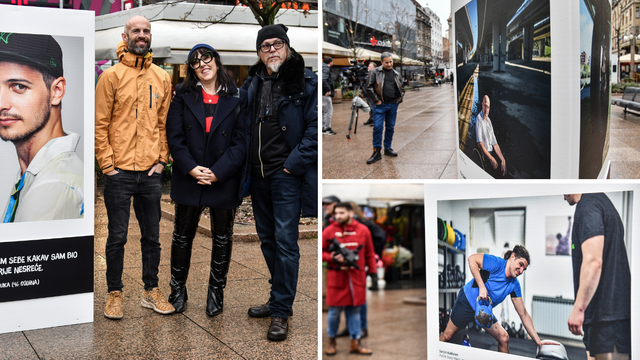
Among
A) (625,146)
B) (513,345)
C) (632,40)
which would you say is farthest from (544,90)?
(625,146)

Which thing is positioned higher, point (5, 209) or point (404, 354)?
point (5, 209)

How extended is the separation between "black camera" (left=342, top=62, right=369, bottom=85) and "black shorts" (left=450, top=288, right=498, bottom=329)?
462cm

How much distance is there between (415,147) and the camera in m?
4.48

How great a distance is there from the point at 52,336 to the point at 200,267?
1937 millimetres

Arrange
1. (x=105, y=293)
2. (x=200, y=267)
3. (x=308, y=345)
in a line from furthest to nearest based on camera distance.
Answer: (x=200, y=267), (x=105, y=293), (x=308, y=345)

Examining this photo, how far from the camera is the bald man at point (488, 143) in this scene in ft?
7.81

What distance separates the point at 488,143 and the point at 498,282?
60 cm

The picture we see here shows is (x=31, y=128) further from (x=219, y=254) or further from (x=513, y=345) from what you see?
(x=513, y=345)

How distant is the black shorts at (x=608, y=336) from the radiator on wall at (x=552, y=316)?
0.04 metres

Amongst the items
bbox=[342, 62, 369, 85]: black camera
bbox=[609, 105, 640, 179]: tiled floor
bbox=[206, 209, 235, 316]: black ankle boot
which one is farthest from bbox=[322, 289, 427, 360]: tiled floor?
bbox=[342, 62, 369, 85]: black camera

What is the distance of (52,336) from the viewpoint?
368 centimetres

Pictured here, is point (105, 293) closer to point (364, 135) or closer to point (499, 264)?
point (364, 135)

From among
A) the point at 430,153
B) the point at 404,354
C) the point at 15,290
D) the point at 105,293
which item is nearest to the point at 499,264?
the point at 404,354

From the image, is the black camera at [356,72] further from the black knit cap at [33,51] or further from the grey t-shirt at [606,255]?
the grey t-shirt at [606,255]
